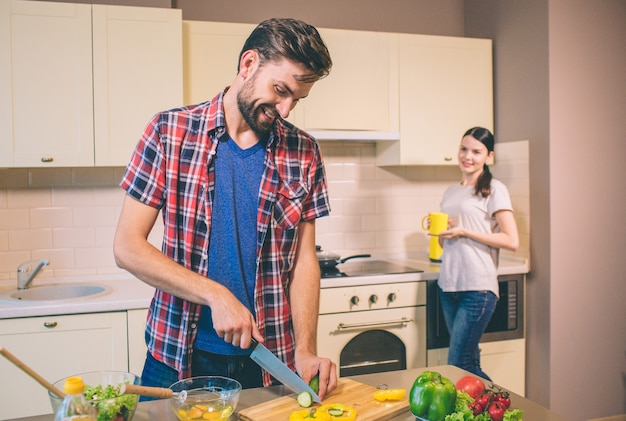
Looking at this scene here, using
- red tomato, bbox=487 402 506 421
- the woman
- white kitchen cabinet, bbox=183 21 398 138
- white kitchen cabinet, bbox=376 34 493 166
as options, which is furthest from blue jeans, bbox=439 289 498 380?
red tomato, bbox=487 402 506 421

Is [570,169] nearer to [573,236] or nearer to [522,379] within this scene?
[573,236]

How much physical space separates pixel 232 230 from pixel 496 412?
77 cm

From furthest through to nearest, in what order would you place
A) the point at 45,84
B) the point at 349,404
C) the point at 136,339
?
the point at 45,84 → the point at 136,339 → the point at 349,404

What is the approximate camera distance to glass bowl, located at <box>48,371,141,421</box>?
110 centimetres

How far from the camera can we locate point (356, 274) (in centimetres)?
320

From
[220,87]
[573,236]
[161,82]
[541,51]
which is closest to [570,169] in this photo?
[573,236]

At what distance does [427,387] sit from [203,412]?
0.46m

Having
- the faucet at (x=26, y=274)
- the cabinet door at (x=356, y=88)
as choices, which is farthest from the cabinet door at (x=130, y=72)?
Result: the cabinet door at (x=356, y=88)

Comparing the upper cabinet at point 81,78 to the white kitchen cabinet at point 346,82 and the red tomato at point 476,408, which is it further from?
the red tomato at point 476,408

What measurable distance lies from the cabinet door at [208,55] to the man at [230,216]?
1.46 meters

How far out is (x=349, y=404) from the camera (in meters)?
1.41

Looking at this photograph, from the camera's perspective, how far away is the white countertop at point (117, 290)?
2605 millimetres

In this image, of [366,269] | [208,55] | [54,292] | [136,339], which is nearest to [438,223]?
[366,269]

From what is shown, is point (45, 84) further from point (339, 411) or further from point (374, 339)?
point (339, 411)
